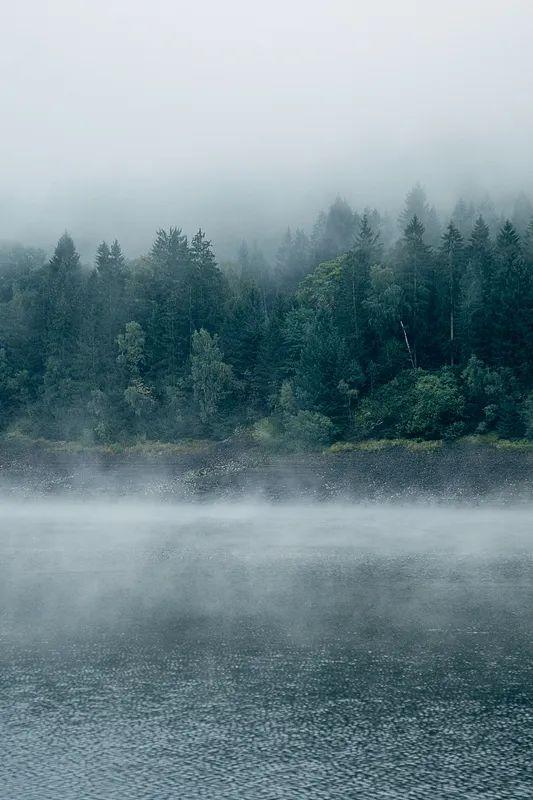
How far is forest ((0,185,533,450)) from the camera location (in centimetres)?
9319

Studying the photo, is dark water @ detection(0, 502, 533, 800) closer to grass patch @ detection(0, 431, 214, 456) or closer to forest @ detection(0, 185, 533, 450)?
forest @ detection(0, 185, 533, 450)

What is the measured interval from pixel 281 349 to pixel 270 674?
267ft

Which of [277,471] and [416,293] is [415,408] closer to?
[277,471]

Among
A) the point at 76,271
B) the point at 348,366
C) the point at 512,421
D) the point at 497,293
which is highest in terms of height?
the point at 76,271

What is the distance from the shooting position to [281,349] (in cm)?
10788

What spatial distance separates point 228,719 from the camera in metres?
24.0

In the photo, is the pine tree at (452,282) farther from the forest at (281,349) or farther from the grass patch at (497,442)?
the grass patch at (497,442)

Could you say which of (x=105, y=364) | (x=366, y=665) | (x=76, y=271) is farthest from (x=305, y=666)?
(x=76, y=271)

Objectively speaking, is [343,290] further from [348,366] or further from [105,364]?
[105,364]

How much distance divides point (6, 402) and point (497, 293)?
2686 inches

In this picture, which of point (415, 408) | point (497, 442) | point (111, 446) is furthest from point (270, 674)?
point (111, 446)

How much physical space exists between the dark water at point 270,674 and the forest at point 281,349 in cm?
3975

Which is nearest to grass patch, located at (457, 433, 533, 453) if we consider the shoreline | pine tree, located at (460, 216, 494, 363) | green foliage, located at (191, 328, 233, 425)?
the shoreline

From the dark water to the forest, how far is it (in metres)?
39.7
